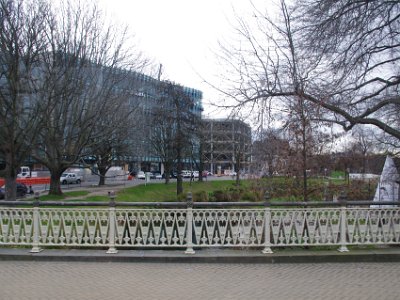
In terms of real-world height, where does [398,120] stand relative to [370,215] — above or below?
above

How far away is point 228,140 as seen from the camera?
31.0m

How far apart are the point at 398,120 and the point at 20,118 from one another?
12.7 m

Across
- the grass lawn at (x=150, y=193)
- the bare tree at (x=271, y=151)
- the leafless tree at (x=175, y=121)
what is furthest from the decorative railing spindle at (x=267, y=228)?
the leafless tree at (x=175, y=121)

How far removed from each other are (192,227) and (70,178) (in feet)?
167

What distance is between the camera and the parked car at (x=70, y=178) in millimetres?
54781

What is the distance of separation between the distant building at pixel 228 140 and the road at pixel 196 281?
455 cm

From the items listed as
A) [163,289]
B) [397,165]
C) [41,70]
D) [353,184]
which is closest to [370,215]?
[163,289]

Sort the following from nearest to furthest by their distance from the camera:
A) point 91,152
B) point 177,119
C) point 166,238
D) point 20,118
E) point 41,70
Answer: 1. point 166,238
2. point 20,118
3. point 41,70
4. point 91,152
5. point 177,119

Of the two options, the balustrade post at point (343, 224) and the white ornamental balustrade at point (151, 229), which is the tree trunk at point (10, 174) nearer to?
the white ornamental balustrade at point (151, 229)

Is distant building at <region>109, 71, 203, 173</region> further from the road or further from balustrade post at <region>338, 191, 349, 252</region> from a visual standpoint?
the road

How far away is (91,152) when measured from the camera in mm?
26438

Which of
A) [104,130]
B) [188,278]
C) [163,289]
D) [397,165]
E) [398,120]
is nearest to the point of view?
[163,289]

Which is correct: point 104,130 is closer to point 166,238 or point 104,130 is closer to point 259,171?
point 259,171

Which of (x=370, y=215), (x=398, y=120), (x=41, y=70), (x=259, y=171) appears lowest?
(x=370, y=215)
